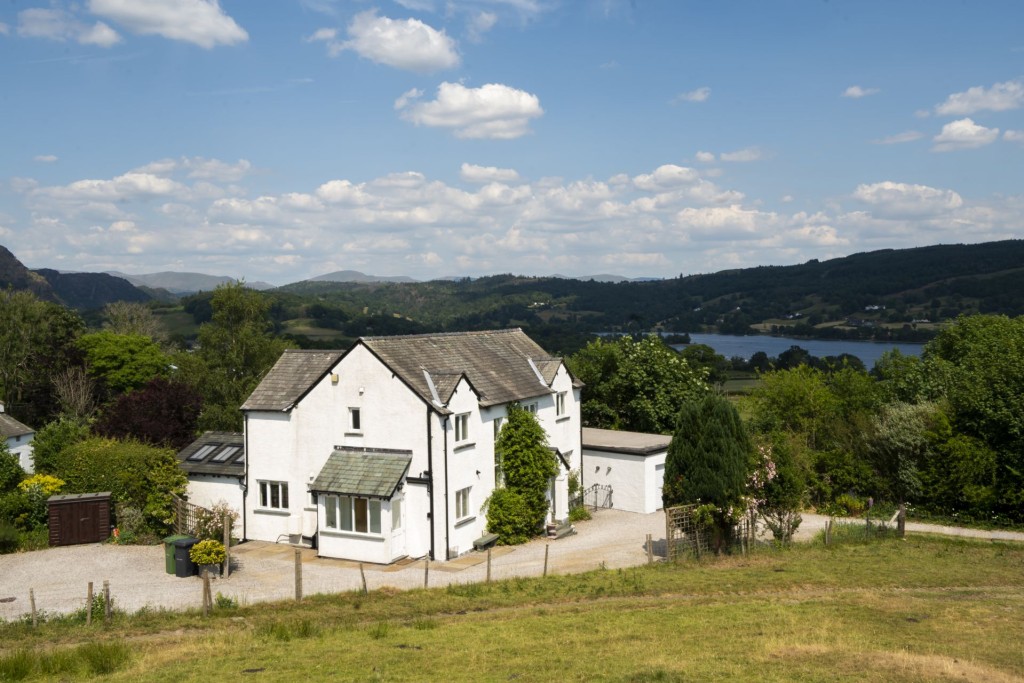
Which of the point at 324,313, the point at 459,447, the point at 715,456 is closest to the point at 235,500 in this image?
the point at 459,447

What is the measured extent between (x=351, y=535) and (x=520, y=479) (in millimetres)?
7290

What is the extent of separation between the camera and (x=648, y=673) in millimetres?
14625

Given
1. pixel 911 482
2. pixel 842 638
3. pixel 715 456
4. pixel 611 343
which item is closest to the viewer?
pixel 842 638

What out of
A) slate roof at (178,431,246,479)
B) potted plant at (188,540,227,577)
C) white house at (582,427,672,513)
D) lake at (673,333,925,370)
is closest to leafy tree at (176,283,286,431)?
slate roof at (178,431,246,479)

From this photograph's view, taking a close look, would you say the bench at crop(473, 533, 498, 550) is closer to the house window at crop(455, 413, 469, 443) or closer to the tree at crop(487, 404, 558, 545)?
the tree at crop(487, 404, 558, 545)

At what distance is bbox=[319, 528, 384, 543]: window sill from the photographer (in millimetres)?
28044

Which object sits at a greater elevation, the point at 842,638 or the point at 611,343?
the point at 611,343

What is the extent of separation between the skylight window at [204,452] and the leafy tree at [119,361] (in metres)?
29.9

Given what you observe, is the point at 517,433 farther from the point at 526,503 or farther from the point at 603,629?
the point at 603,629

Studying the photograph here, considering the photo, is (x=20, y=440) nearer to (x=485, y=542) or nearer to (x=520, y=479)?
(x=485, y=542)

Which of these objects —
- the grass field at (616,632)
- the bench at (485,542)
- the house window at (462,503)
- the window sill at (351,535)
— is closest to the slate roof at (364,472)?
the window sill at (351,535)

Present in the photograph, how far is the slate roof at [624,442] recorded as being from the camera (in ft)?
125

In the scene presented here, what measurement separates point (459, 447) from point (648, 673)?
15.7 m

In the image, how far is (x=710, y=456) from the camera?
26625 millimetres
